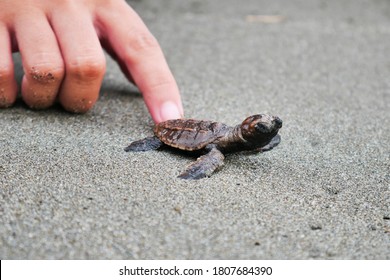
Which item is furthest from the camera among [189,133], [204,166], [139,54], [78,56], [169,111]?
[139,54]

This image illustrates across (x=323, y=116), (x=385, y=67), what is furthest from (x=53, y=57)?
(x=385, y=67)

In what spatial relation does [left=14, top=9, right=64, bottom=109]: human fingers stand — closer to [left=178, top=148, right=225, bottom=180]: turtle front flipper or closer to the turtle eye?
[left=178, top=148, right=225, bottom=180]: turtle front flipper

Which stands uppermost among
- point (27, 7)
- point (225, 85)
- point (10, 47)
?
point (27, 7)

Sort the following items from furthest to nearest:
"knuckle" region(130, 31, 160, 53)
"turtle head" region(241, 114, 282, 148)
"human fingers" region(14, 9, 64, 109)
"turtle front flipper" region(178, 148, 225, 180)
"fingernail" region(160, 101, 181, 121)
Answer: "knuckle" region(130, 31, 160, 53), "fingernail" region(160, 101, 181, 121), "human fingers" region(14, 9, 64, 109), "turtle head" region(241, 114, 282, 148), "turtle front flipper" region(178, 148, 225, 180)

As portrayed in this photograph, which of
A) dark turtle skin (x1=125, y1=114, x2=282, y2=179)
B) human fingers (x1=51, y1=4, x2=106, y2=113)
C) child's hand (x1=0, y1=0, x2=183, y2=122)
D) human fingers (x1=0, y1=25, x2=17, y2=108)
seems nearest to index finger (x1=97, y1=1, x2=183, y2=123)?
child's hand (x1=0, y1=0, x2=183, y2=122)

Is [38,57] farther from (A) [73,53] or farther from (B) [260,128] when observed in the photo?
(B) [260,128]

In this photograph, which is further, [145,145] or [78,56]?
[78,56]

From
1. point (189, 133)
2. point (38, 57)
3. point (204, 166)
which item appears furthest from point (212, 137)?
point (38, 57)
